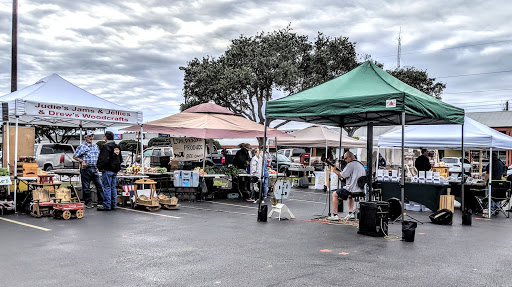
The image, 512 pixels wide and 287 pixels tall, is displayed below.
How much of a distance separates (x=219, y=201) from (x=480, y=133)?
8134 millimetres

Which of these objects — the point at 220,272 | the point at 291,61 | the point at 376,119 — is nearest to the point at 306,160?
the point at 291,61

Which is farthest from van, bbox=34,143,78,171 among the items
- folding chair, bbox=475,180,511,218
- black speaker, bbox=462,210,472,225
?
black speaker, bbox=462,210,472,225

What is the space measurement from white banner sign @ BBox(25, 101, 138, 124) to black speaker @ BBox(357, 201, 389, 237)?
25.4 ft

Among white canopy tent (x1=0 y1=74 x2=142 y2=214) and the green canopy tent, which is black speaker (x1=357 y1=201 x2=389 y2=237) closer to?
the green canopy tent

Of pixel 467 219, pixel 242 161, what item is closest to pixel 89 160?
pixel 242 161

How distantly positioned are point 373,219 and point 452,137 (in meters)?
6.45

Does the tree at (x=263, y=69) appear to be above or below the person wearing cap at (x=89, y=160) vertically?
above

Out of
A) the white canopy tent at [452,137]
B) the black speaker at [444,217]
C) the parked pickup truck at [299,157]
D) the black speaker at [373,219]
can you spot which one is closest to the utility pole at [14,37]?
the white canopy tent at [452,137]

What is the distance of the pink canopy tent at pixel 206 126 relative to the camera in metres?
14.6

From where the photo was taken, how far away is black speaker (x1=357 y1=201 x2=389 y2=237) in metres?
8.75

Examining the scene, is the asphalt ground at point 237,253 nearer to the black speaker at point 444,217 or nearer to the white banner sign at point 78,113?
the black speaker at point 444,217

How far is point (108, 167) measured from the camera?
12.0 metres

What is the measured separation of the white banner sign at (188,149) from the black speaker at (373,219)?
7.90m

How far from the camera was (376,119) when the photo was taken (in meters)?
12.0
